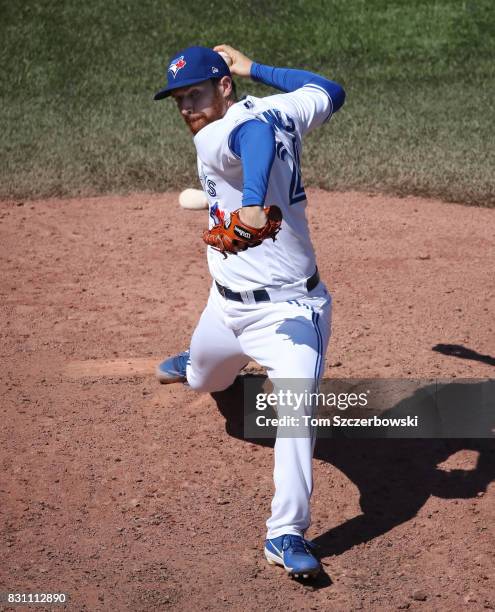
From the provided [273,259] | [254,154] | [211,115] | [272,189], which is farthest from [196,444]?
[254,154]

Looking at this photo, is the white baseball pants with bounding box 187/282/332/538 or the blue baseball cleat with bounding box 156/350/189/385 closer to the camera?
the white baseball pants with bounding box 187/282/332/538

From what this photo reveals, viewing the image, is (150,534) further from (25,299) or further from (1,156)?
(1,156)

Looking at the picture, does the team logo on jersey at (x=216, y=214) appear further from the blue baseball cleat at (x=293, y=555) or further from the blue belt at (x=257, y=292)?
the blue baseball cleat at (x=293, y=555)

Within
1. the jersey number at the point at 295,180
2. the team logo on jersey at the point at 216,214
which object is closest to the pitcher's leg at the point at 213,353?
the team logo on jersey at the point at 216,214

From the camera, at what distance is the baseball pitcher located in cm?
425

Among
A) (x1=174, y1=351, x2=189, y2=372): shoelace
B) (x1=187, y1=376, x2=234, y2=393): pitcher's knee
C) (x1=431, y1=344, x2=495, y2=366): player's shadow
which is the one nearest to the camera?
(x1=187, y1=376, x2=234, y2=393): pitcher's knee

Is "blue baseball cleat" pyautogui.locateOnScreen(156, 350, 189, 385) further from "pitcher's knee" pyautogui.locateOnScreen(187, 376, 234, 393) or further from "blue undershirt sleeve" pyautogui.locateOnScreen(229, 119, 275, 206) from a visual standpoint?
"blue undershirt sleeve" pyautogui.locateOnScreen(229, 119, 275, 206)

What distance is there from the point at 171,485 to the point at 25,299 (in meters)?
2.42

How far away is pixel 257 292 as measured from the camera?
454cm

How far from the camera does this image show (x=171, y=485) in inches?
194

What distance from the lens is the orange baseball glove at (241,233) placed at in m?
3.75

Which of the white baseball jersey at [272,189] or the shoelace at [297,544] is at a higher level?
the white baseball jersey at [272,189]

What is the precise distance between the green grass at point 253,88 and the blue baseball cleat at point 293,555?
484 cm

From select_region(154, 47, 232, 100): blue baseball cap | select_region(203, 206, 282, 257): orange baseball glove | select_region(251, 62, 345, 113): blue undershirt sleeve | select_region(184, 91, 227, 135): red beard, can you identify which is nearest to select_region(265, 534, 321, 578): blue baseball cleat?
select_region(203, 206, 282, 257): orange baseball glove
